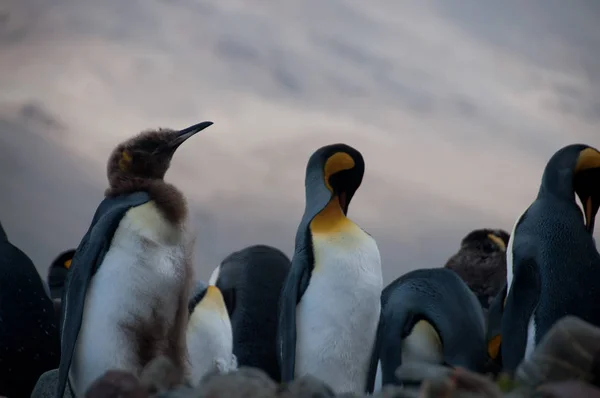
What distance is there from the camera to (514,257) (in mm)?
6426

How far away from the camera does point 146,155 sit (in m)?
6.06

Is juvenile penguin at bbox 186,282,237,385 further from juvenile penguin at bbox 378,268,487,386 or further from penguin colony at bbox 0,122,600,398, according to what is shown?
juvenile penguin at bbox 378,268,487,386

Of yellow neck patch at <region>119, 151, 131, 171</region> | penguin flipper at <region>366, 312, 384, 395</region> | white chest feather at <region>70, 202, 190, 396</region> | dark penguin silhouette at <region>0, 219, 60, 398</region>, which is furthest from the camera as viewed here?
dark penguin silhouette at <region>0, 219, 60, 398</region>

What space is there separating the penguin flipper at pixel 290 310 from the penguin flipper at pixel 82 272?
46.1 inches

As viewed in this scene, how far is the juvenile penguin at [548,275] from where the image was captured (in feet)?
20.6

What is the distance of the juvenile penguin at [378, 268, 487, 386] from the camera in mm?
6582

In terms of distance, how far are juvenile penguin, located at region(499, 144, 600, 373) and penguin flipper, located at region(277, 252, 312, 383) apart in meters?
1.33

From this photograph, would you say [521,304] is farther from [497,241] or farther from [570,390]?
[570,390]

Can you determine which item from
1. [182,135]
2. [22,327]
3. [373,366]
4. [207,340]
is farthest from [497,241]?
[22,327]

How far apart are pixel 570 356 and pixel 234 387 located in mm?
1193

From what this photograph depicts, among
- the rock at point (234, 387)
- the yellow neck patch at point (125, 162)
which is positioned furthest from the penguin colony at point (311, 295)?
the rock at point (234, 387)

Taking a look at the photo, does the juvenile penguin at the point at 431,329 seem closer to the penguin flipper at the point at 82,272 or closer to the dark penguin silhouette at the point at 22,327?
the penguin flipper at the point at 82,272

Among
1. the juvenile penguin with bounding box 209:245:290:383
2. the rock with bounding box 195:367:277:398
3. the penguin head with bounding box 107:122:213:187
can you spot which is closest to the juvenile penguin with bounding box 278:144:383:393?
the penguin head with bounding box 107:122:213:187

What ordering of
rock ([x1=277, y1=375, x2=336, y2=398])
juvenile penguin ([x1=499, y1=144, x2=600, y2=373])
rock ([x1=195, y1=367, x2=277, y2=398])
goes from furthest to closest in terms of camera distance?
juvenile penguin ([x1=499, y1=144, x2=600, y2=373])
rock ([x1=277, y1=375, x2=336, y2=398])
rock ([x1=195, y1=367, x2=277, y2=398])
